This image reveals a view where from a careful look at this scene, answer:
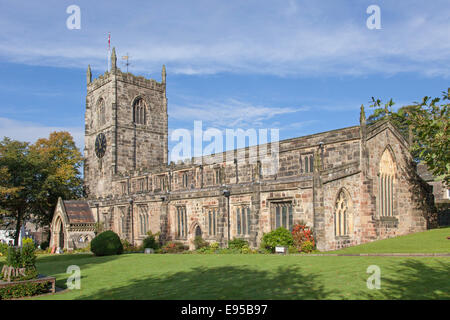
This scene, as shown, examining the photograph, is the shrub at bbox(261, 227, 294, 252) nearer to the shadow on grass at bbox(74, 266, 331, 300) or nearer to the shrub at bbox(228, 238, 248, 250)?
the shrub at bbox(228, 238, 248, 250)

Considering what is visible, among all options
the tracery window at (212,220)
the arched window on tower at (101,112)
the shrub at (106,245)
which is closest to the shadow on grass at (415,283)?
the tracery window at (212,220)

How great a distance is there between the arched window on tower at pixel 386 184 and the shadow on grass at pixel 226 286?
1571cm

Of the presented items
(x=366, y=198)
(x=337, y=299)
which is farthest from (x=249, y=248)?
(x=337, y=299)

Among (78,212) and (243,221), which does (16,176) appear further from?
(243,221)

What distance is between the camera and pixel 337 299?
35.0ft

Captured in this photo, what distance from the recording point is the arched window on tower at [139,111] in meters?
57.3

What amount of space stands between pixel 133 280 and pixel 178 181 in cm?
2839

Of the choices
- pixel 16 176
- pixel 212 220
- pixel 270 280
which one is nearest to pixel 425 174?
pixel 212 220

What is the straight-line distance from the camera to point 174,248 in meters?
33.0

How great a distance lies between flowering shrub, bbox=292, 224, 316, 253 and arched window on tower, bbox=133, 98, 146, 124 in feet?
121

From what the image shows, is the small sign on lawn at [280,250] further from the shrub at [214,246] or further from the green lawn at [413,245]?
the shrub at [214,246]

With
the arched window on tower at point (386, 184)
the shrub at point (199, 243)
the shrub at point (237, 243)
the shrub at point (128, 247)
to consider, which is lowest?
the shrub at point (128, 247)

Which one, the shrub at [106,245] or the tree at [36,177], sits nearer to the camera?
the shrub at [106,245]
